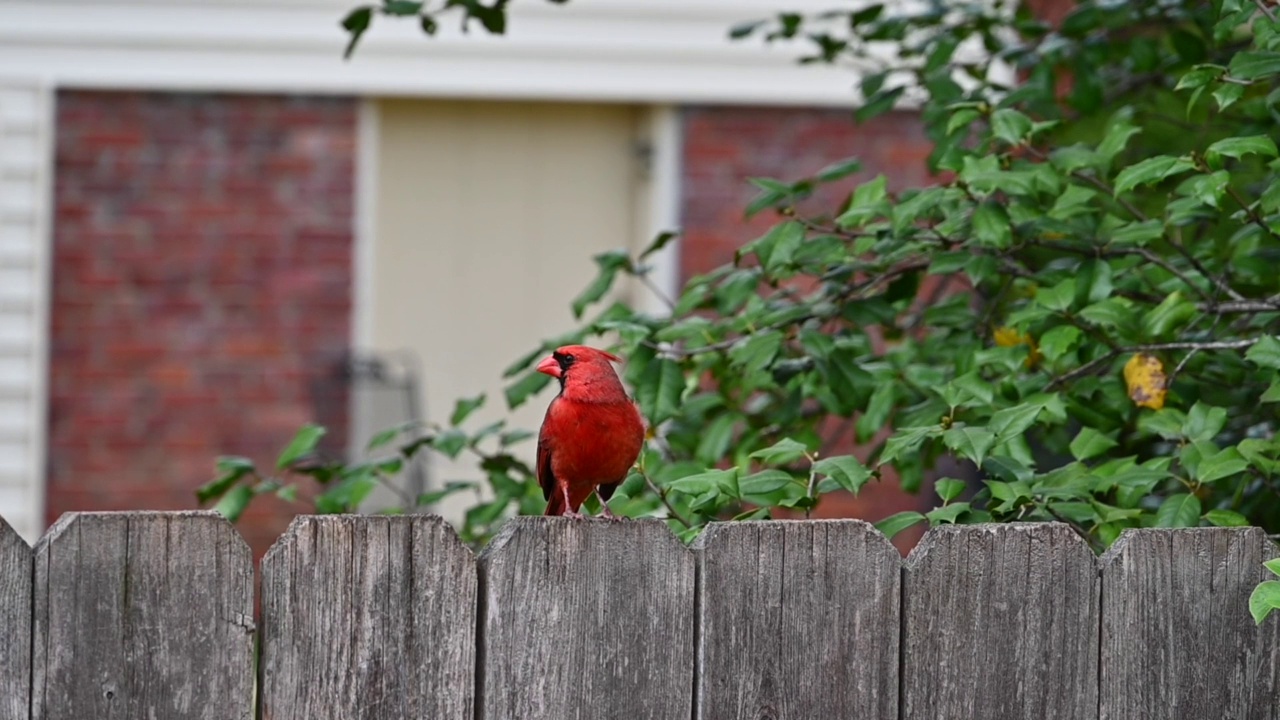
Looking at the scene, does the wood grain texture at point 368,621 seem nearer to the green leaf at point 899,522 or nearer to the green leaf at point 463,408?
the green leaf at point 899,522

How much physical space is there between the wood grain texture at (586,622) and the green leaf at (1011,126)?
1.06 meters

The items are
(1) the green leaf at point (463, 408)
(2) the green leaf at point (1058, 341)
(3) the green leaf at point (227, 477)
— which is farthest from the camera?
(1) the green leaf at point (463, 408)

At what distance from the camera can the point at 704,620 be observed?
2104 mm

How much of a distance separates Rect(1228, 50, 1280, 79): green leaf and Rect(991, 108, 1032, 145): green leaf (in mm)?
414

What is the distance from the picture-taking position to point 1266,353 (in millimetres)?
2369

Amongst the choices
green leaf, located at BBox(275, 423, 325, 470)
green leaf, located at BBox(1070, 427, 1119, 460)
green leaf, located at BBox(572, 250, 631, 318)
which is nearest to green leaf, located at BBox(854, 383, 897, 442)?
green leaf, located at BBox(1070, 427, 1119, 460)

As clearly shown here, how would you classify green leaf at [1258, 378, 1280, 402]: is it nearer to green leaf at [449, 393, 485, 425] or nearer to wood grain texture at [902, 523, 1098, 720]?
wood grain texture at [902, 523, 1098, 720]

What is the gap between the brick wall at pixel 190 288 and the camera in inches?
278

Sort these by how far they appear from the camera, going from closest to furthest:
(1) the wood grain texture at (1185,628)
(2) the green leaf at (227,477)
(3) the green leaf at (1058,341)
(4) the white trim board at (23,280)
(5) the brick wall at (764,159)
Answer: (1) the wood grain texture at (1185,628), (3) the green leaf at (1058,341), (2) the green leaf at (227,477), (4) the white trim board at (23,280), (5) the brick wall at (764,159)

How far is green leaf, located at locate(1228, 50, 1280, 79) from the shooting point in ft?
7.89

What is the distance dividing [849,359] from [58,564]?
1486mm

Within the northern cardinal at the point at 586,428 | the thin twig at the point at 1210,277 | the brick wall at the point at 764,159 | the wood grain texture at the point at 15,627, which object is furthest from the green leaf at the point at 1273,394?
the brick wall at the point at 764,159

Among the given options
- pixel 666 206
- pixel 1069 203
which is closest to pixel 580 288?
pixel 666 206

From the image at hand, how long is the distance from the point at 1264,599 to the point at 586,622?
835 millimetres
